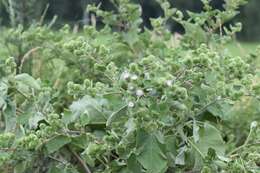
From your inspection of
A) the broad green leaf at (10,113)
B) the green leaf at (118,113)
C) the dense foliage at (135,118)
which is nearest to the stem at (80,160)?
the dense foliage at (135,118)

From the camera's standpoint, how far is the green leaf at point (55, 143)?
123 centimetres

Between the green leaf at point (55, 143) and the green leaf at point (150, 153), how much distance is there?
0.19 meters

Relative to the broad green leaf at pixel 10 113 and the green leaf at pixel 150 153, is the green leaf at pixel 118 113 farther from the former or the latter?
the broad green leaf at pixel 10 113

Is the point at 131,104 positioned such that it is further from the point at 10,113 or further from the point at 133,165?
the point at 10,113

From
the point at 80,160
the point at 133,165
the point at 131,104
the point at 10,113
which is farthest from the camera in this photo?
the point at 80,160

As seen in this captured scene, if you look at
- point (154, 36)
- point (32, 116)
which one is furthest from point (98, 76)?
point (32, 116)

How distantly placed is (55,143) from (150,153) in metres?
0.22

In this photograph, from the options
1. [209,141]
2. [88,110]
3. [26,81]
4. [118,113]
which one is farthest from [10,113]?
[209,141]

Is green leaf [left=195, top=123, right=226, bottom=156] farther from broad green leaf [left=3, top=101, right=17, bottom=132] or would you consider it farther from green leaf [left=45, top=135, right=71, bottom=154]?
broad green leaf [left=3, top=101, right=17, bottom=132]

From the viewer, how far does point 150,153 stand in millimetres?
1128

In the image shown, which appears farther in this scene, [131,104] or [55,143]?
[55,143]

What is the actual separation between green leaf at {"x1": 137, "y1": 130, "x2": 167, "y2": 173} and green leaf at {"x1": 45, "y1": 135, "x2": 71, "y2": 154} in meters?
0.19

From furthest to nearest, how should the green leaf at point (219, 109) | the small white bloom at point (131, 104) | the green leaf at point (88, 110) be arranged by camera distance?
the green leaf at point (219, 109) → the green leaf at point (88, 110) → the small white bloom at point (131, 104)

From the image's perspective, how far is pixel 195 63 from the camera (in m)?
1.12
